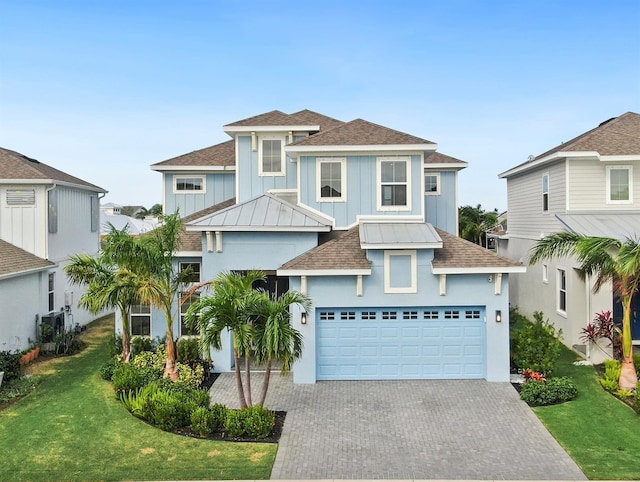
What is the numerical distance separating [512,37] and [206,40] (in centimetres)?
1275

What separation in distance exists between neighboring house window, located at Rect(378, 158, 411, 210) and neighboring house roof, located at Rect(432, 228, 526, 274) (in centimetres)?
233

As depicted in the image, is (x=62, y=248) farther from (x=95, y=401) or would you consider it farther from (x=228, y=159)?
(x=95, y=401)

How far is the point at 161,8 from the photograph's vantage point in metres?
17.7

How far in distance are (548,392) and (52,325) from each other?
15.7 m

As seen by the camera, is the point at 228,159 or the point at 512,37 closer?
the point at 228,159

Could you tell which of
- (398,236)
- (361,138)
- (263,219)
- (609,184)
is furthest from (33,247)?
(609,184)

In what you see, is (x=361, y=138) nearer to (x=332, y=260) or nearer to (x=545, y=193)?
(x=332, y=260)

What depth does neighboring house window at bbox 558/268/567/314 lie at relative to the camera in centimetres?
1671

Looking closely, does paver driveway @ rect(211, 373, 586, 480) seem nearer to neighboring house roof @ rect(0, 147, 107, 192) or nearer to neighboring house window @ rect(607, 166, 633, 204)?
neighboring house window @ rect(607, 166, 633, 204)

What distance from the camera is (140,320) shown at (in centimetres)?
1545

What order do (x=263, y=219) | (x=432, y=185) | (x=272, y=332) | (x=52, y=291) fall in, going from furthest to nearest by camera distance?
(x=432, y=185)
(x=52, y=291)
(x=263, y=219)
(x=272, y=332)

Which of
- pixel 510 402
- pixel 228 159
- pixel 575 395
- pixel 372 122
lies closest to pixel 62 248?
pixel 228 159

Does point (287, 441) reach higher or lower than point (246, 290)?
lower

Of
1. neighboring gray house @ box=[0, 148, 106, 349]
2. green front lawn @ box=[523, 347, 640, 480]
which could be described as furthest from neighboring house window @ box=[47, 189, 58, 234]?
green front lawn @ box=[523, 347, 640, 480]
